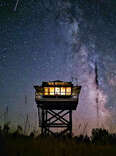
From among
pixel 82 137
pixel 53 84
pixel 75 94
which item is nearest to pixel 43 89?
pixel 53 84

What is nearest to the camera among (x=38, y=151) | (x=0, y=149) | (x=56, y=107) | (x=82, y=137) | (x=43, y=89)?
(x=0, y=149)

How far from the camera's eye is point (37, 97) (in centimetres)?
2200

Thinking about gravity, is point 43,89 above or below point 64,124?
above

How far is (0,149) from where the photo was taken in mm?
1378

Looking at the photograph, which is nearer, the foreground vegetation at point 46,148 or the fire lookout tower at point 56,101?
the foreground vegetation at point 46,148

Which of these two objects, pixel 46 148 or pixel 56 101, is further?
pixel 56 101

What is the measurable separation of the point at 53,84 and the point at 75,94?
9.90 ft

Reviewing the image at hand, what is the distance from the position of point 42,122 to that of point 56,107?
2244 millimetres

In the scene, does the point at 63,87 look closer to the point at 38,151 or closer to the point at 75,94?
the point at 75,94

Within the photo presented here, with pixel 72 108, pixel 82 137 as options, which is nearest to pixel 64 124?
pixel 72 108

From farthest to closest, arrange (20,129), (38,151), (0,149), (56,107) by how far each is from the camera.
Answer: (56,107) < (20,129) < (38,151) < (0,149)


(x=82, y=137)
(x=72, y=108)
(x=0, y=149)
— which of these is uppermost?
(x=0, y=149)

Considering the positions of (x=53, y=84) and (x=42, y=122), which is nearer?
(x=42, y=122)

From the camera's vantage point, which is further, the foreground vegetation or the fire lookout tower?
the fire lookout tower
